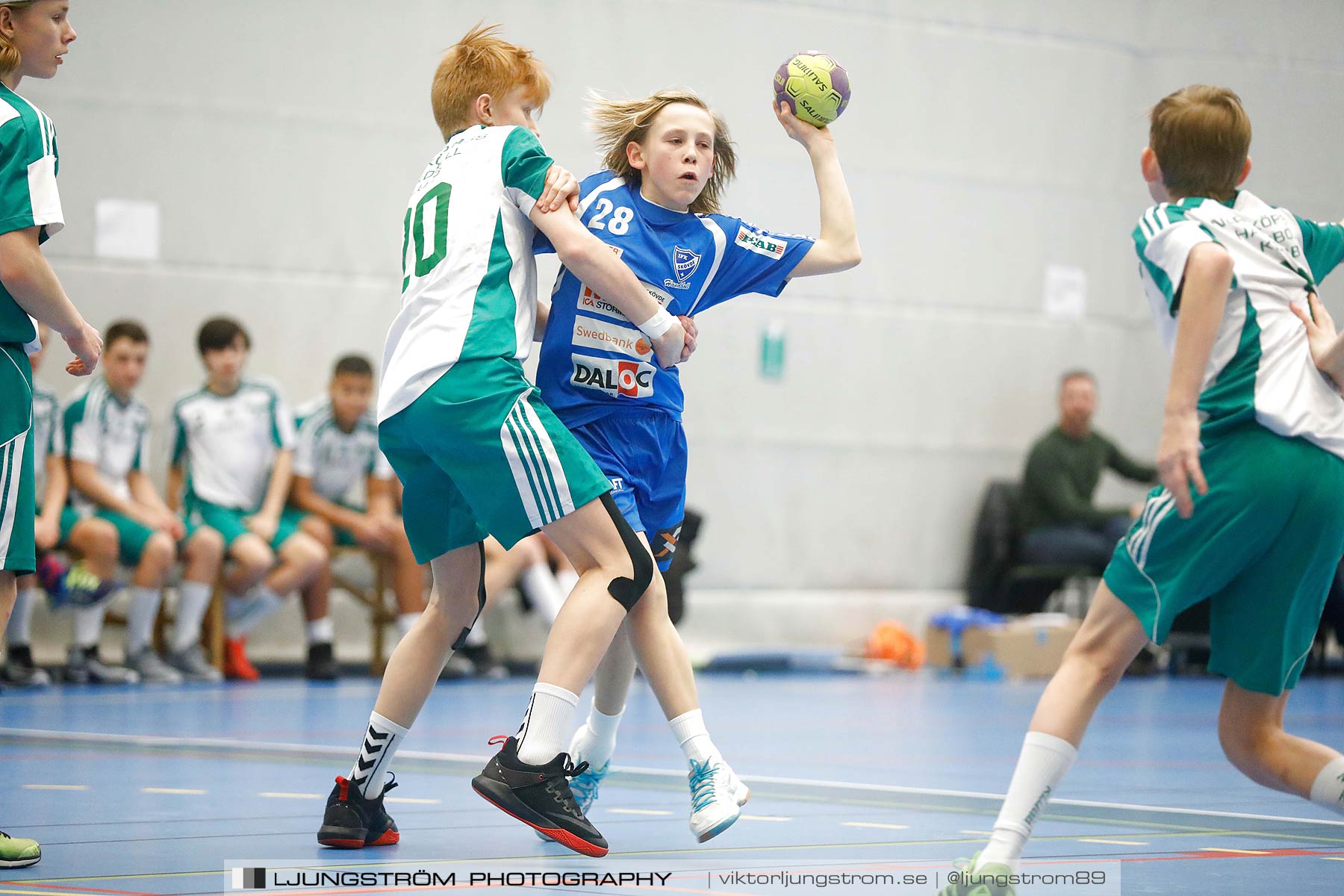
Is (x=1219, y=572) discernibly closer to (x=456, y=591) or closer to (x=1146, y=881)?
(x=1146, y=881)

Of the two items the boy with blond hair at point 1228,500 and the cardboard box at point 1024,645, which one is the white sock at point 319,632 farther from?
the boy with blond hair at point 1228,500

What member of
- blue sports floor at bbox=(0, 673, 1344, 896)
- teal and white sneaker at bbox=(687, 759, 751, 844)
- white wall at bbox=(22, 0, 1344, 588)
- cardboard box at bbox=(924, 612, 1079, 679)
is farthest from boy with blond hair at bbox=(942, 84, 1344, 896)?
white wall at bbox=(22, 0, 1344, 588)

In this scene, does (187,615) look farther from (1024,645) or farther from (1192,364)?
(1192,364)

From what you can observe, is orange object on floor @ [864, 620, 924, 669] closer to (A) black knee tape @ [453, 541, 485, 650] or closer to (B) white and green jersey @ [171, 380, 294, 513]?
(B) white and green jersey @ [171, 380, 294, 513]

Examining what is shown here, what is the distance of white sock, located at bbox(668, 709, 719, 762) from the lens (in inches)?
137

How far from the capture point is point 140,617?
30.5ft

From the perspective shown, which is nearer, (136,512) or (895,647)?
(136,512)

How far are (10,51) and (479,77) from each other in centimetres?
99

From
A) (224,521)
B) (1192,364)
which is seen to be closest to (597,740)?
(1192,364)

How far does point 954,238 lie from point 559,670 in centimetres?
1005

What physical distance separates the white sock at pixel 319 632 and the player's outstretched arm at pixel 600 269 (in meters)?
6.68

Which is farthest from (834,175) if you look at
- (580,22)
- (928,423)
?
(928,423)

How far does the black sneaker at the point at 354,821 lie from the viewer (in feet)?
11.7

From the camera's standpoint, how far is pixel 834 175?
402 cm
